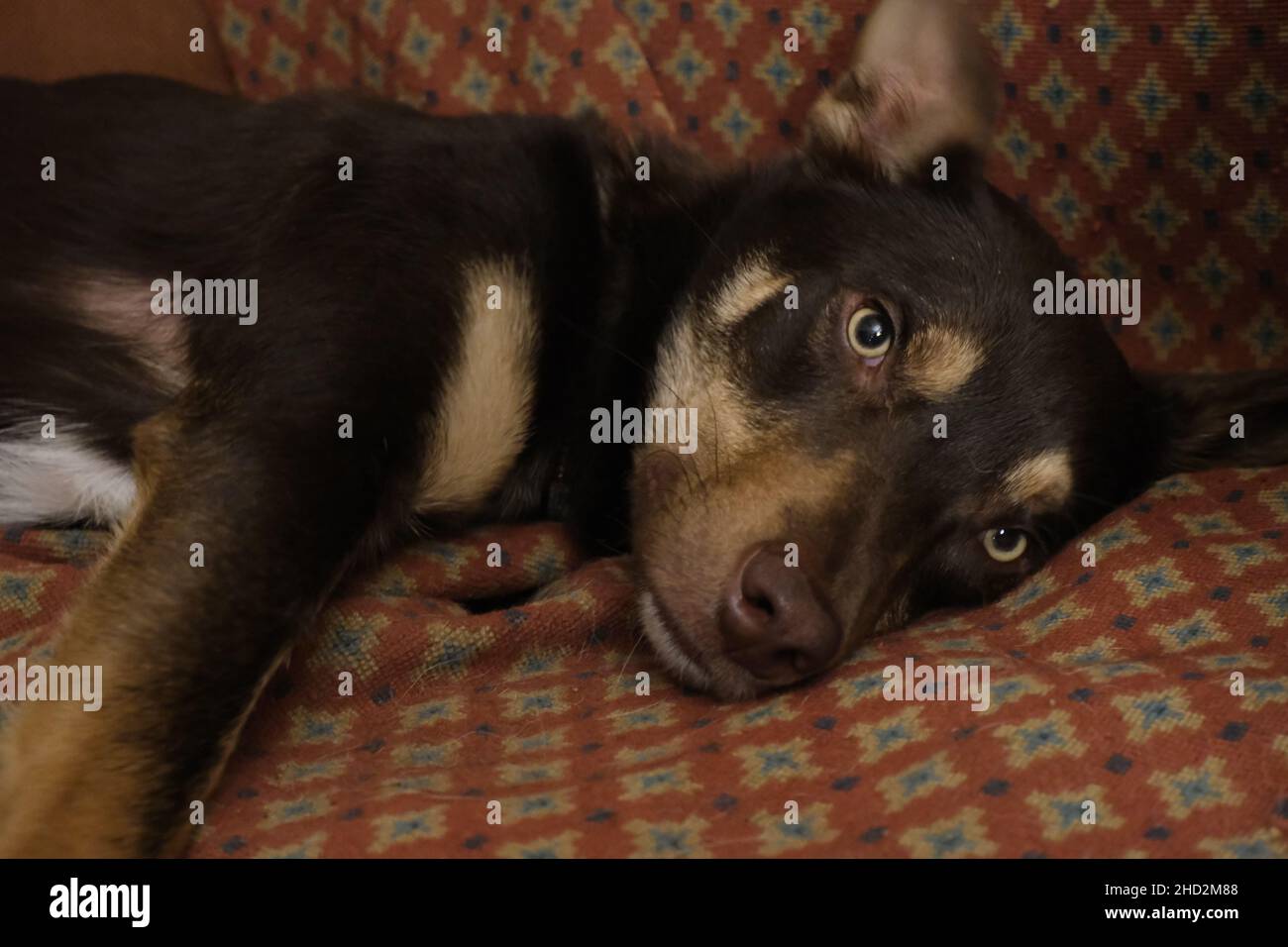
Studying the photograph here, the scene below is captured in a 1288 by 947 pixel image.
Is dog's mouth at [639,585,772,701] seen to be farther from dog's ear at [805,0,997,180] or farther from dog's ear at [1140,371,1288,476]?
dog's ear at [1140,371,1288,476]

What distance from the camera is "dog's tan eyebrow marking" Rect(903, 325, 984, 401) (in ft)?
7.50

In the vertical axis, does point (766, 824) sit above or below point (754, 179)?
below

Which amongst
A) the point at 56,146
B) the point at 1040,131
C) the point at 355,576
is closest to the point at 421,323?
the point at 355,576

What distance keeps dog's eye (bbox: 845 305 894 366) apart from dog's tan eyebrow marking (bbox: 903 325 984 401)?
5 cm

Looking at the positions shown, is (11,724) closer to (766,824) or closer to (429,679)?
(429,679)

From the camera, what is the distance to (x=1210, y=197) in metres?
3.15

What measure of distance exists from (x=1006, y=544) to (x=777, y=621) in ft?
2.67

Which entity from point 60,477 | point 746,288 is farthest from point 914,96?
point 60,477

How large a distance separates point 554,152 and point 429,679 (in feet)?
3.85

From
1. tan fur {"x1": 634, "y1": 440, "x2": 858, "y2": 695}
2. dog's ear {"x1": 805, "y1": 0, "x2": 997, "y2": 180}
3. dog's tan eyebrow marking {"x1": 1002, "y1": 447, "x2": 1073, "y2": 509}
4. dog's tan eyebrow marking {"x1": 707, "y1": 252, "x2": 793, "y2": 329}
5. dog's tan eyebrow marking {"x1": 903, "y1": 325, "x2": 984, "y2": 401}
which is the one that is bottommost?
tan fur {"x1": 634, "y1": 440, "x2": 858, "y2": 695}

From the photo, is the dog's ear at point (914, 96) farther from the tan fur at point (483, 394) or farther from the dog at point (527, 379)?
the tan fur at point (483, 394)

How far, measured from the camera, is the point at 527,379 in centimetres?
240

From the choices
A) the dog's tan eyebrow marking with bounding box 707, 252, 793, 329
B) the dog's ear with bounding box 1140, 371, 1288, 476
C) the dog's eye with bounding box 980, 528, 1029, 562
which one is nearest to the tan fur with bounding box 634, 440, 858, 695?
the dog's tan eyebrow marking with bounding box 707, 252, 793, 329

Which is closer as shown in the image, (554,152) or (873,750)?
(873,750)
